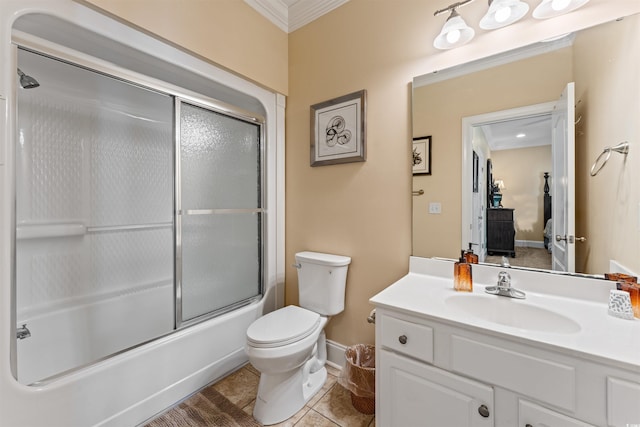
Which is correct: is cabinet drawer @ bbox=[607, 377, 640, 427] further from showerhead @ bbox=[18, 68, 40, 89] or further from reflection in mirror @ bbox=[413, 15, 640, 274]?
showerhead @ bbox=[18, 68, 40, 89]

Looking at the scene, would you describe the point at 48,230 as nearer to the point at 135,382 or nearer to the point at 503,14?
the point at 135,382

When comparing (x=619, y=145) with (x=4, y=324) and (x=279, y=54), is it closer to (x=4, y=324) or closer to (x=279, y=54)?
(x=279, y=54)

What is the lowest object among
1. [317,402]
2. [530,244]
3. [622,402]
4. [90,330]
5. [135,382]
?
[317,402]

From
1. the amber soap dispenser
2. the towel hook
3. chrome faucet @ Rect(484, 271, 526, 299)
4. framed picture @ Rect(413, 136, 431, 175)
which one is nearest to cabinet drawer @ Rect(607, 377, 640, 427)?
chrome faucet @ Rect(484, 271, 526, 299)

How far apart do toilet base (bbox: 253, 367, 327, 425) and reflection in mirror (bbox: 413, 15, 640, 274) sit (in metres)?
1.01

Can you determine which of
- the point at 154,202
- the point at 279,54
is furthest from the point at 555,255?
the point at 154,202

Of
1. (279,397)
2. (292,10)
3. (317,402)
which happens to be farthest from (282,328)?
(292,10)

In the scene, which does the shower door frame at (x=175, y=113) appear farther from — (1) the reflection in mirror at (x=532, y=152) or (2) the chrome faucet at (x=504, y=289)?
(2) the chrome faucet at (x=504, y=289)

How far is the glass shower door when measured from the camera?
1.73m

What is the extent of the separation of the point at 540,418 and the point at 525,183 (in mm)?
976

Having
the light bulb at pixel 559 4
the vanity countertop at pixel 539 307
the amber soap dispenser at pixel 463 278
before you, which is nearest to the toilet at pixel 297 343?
the vanity countertop at pixel 539 307

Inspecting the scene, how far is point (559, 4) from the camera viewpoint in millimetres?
1131

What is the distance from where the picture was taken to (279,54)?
2.12 metres

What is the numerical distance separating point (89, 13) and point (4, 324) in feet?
4.47
